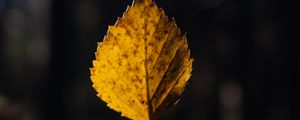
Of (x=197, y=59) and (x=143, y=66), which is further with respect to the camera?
(x=197, y=59)

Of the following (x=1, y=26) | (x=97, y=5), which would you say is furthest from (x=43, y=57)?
(x=1, y=26)

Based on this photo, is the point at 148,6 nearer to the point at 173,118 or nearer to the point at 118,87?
the point at 118,87

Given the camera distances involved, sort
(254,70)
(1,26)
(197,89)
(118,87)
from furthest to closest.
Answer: (1,26) → (197,89) → (254,70) → (118,87)

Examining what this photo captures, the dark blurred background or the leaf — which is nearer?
the leaf

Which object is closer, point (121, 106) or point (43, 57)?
point (121, 106)

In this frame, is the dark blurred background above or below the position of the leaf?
above
